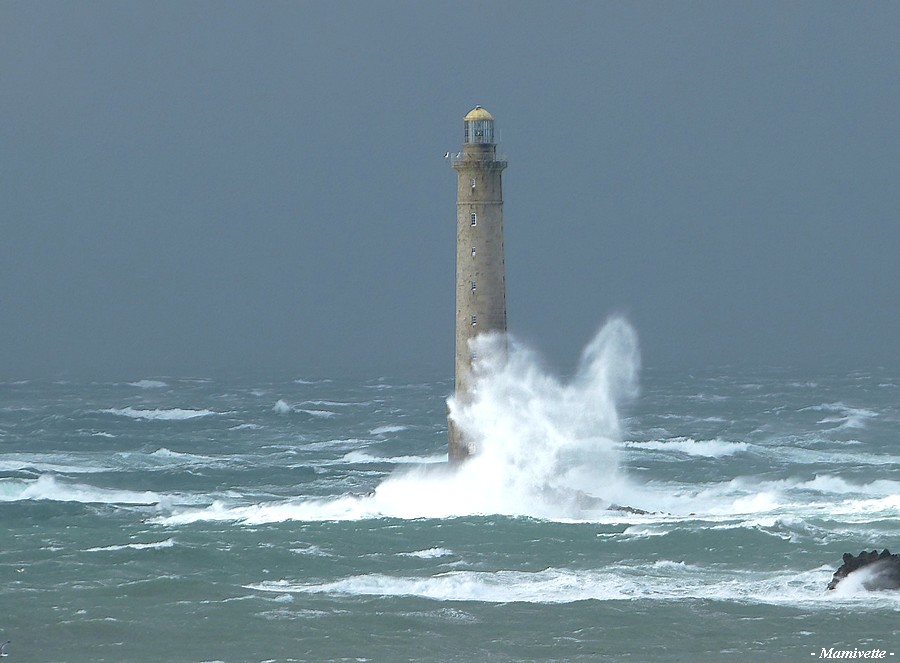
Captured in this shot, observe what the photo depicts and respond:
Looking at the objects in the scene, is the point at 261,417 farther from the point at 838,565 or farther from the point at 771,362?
the point at 771,362

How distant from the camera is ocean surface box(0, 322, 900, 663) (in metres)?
32.5

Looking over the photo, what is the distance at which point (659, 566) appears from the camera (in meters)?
38.6

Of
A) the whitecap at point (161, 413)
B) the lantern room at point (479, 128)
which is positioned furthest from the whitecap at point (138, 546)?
the whitecap at point (161, 413)

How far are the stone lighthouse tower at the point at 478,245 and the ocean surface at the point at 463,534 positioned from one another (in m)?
0.90

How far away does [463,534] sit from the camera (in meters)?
43.2

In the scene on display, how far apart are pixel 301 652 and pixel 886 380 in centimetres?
8311

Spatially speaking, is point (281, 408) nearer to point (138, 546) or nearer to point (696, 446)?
point (696, 446)

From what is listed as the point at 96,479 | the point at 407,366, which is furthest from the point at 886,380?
the point at 96,479

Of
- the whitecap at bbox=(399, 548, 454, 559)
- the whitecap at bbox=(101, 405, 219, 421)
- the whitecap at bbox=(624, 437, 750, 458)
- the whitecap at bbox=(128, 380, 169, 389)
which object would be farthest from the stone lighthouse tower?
the whitecap at bbox=(128, 380, 169, 389)

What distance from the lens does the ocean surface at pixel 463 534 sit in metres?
32.5

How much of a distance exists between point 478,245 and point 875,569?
51.5ft

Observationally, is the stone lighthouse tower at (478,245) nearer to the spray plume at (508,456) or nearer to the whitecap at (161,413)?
the spray plume at (508,456)

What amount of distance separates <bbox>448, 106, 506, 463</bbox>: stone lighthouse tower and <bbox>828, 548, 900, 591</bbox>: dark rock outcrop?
554 inches

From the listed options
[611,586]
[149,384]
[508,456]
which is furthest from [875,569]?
[149,384]
